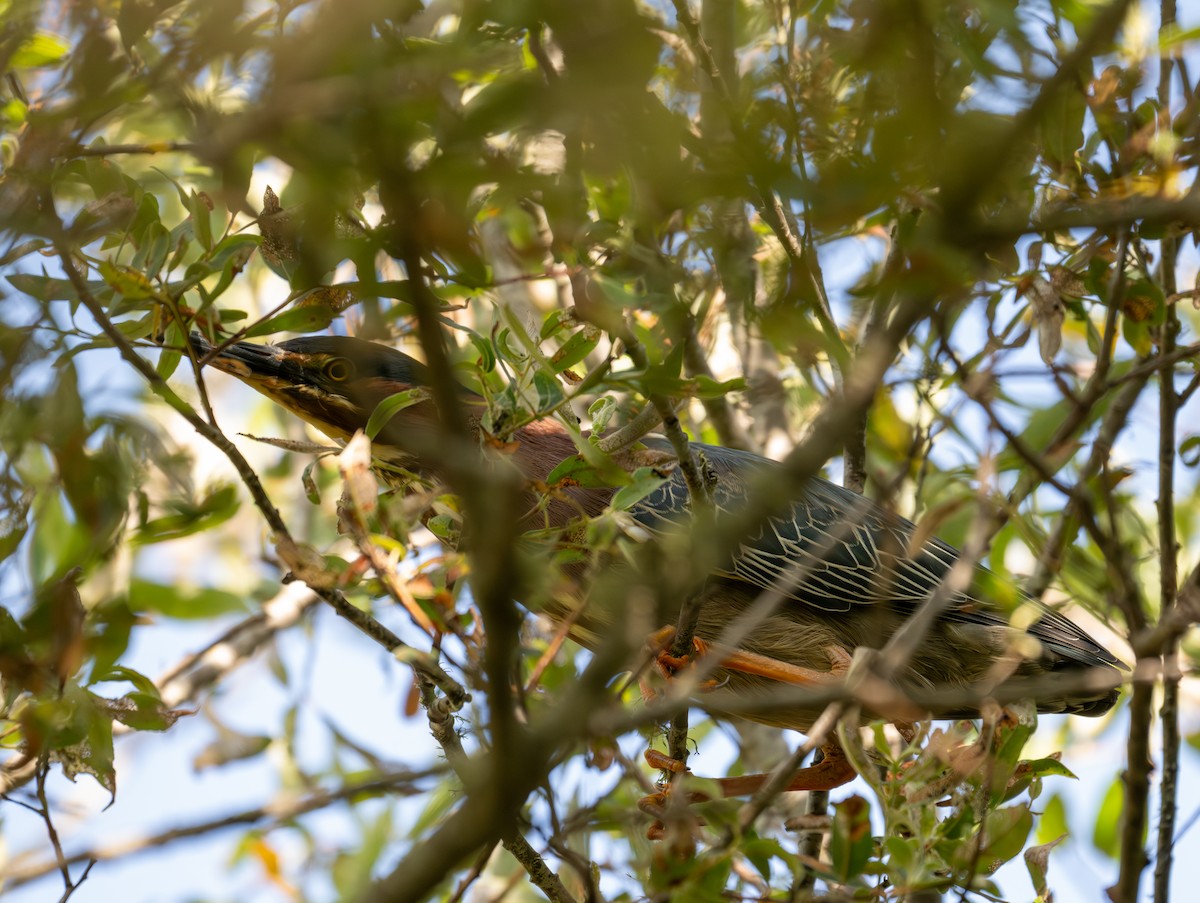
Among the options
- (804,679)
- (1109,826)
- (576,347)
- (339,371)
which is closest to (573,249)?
(576,347)

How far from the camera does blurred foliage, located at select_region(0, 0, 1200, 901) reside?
1450 millimetres

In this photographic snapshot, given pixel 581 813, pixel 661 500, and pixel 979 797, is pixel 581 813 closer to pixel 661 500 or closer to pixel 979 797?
pixel 979 797

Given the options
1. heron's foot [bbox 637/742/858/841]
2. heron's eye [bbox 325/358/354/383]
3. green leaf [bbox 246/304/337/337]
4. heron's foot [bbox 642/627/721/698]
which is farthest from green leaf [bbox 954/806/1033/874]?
heron's eye [bbox 325/358/354/383]

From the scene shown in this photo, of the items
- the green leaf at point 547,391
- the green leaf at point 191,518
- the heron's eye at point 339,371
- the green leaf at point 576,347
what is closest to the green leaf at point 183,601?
the green leaf at point 191,518

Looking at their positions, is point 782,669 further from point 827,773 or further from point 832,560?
point 832,560

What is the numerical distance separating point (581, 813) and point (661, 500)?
2183mm

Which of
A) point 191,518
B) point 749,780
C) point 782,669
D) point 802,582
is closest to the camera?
point 191,518

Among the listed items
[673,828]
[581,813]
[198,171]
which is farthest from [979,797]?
[198,171]

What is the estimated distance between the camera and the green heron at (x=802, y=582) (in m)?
4.06

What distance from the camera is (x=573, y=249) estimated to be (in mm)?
2654

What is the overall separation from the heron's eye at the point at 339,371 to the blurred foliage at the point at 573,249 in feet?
1.06

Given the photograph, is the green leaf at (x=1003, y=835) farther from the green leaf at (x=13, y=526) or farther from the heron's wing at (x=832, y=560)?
the green leaf at (x=13, y=526)

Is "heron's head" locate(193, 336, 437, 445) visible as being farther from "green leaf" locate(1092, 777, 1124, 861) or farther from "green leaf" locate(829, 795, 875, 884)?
"green leaf" locate(1092, 777, 1124, 861)

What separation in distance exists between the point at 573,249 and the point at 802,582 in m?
2.14
